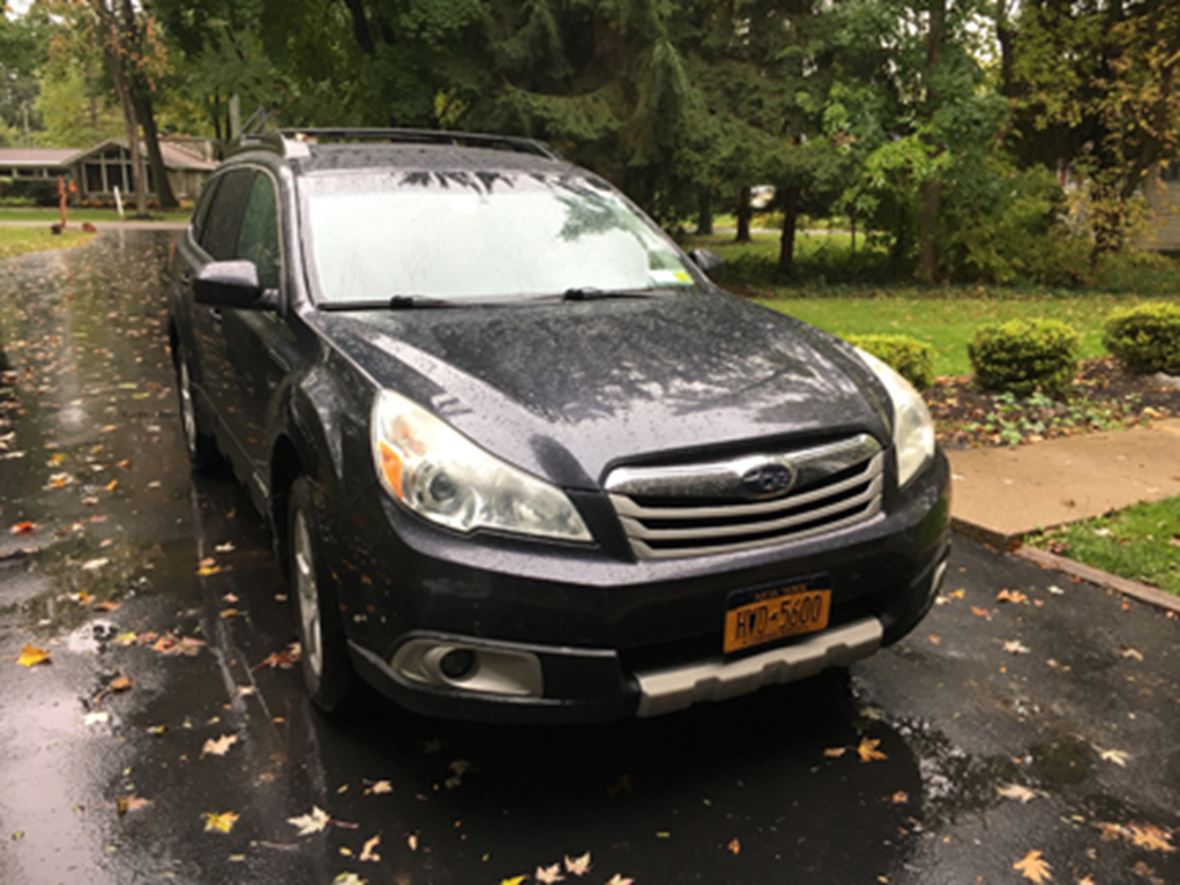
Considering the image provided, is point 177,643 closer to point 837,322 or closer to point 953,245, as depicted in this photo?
point 837,322

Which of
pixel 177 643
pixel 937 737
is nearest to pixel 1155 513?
pixel 937 737

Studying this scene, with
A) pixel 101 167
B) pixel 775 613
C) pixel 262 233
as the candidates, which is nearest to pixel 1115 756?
pixel 775 613

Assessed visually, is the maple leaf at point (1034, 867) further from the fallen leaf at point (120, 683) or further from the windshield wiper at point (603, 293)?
the fallen leaf at point (120, 683)

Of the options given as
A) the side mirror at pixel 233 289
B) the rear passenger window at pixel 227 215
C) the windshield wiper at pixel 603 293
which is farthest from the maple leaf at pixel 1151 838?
the rear passenger window at pixel 227 215

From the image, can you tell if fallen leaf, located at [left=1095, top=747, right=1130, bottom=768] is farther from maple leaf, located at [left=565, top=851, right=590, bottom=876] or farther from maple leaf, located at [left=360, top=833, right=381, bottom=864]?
maple leaf, located at [left=360, top=833, right=381, bottom=864]

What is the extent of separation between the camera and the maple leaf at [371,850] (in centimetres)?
282

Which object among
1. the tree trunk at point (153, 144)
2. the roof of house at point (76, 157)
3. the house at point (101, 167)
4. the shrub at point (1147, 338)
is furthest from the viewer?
the house at point (101, 167)

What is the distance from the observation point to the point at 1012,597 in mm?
4645

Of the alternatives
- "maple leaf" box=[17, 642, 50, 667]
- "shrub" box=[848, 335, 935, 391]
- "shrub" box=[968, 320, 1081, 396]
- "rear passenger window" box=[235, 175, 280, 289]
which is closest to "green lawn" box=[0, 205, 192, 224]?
"shrub" box=[848, 335, 935, 391]

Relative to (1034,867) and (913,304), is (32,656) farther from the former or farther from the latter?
(913,304)

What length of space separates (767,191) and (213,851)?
23.7 metres

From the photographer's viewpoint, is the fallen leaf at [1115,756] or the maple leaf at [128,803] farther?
the fallen leaf at [1115,756]

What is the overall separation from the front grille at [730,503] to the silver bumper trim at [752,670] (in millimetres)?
329

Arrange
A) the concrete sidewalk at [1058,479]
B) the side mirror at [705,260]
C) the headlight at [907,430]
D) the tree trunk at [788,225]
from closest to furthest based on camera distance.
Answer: the headlight at [907,430] < the side mirror at [705,260] < the concrete sidewalk at [1058,479] < the tree trunk at [788,225]
